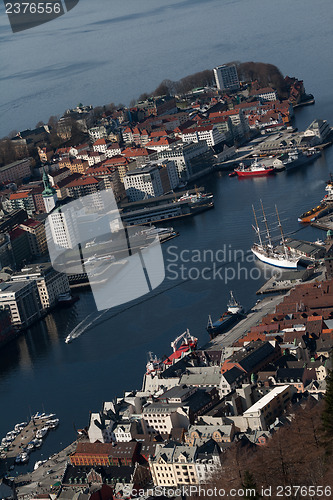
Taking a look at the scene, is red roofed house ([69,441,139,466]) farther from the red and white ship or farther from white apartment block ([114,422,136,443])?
the red and white ship

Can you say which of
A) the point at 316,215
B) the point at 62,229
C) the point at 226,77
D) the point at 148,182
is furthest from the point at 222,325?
the point at 226,77

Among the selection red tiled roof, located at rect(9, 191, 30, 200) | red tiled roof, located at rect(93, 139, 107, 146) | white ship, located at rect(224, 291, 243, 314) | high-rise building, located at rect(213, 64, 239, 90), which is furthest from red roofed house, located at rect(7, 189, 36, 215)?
high-rise building, located at rect(213, 64, 239, 90)

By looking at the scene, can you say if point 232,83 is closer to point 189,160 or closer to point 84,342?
point 189,160

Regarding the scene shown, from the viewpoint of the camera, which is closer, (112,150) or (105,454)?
(105,454)

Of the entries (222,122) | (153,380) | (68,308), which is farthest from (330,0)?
(153,380)

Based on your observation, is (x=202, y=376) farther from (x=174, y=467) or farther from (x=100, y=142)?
(x=100, y=142)

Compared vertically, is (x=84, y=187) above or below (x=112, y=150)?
below

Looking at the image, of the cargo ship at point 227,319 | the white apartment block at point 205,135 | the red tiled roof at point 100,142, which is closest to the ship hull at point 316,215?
the cargo ship at point 227,319

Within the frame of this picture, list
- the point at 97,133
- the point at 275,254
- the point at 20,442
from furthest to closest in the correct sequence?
the point at 97,133 → the point at 275,254 → the point at 20,442
